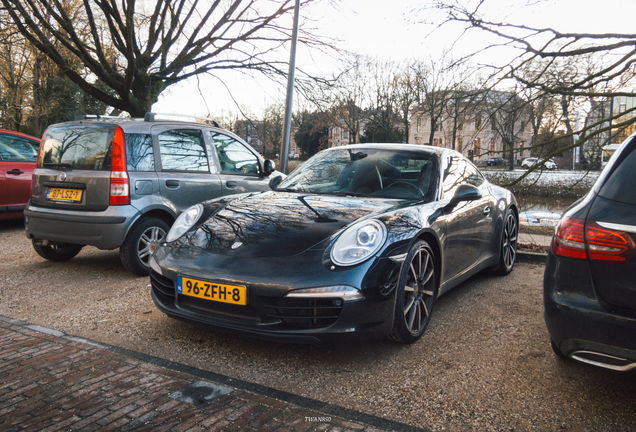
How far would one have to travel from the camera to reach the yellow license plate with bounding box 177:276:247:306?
2.96 meters

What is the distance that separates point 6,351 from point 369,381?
223cm

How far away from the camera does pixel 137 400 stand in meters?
2.51

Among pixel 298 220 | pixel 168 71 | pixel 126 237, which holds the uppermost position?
pixel 168 71

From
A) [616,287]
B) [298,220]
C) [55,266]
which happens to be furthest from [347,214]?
[55,266]

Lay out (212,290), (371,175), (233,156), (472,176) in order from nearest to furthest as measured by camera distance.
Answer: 1. (212,290)
2. (371,175)
3. (472,176)
4. (233,156)


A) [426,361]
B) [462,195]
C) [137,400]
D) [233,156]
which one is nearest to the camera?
[137,400]

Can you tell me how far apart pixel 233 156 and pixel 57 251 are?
7.63ft

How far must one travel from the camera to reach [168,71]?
13.3m

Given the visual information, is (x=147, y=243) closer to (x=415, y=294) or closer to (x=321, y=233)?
(x=321, y=233)

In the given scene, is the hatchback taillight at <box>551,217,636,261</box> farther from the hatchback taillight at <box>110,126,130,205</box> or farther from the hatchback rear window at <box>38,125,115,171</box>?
the hatchback rear window at <box>38,125,115,171</box>

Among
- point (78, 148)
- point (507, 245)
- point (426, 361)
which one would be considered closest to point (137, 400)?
point (426, 361)

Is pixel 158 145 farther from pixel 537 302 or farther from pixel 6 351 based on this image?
pixel 537 302

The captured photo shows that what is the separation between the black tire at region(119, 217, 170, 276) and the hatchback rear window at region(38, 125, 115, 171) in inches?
26.3

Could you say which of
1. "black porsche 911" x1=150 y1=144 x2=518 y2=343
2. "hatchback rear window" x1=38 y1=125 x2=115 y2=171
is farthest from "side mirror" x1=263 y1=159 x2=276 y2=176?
"hatchback rear window" x1=38 y1=125 x2=115 y2=171
